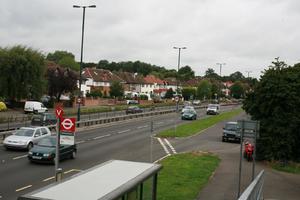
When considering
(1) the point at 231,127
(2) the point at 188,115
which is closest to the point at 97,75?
(2) the point at 188,115

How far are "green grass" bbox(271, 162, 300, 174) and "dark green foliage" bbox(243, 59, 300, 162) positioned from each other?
20.7 inches

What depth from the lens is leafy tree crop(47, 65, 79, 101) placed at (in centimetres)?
7231

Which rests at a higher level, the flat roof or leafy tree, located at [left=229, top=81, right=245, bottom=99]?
leafy tree, located at [left=229, top=81, right=245, bottom=99]

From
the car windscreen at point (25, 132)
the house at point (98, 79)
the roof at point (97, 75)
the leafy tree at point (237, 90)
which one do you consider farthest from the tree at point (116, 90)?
the car windscreen at point (25, 132)

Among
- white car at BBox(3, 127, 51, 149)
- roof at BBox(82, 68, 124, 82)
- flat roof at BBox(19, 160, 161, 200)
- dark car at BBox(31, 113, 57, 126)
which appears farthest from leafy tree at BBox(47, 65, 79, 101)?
flat roof at BBox(19, 160, 161, 200)

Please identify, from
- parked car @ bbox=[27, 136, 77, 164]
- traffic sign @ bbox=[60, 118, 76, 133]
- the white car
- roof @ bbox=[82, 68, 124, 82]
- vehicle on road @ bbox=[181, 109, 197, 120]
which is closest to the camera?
traffic sign @ bbox=[60, 118, 76, 133]

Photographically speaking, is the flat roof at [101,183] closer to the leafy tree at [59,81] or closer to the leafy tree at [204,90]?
the leafy tree at [59,81]

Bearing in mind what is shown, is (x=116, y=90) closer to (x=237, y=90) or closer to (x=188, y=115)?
(x=188, y=115)

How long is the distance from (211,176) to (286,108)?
302 inches

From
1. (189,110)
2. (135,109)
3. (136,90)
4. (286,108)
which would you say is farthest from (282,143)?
(136,90)

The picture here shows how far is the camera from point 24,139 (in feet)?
85.1

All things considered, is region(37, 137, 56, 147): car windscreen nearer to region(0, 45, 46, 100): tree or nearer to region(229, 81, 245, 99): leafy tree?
region(0, 45, 46, 100): tree

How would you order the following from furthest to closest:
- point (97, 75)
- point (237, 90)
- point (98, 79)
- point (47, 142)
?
point (237, 90)
point (97, 75)
point (98, 79)
point (47, 142)

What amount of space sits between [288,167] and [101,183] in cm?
1897
